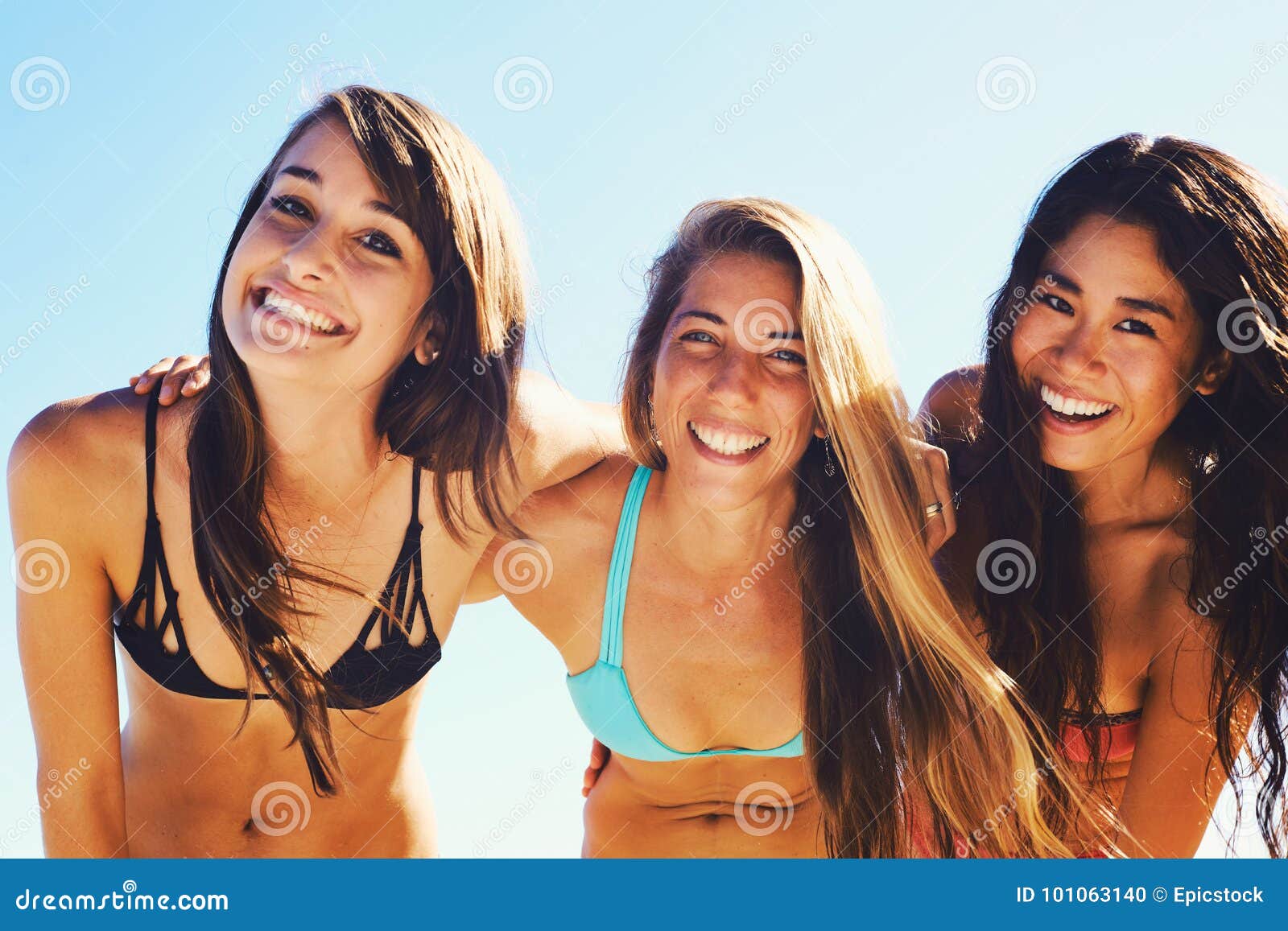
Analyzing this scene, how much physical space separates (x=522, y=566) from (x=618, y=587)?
1.28 feet

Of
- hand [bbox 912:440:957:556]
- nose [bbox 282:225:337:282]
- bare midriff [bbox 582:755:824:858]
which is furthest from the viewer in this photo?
bare midriff [bbox 582:755:824:858]

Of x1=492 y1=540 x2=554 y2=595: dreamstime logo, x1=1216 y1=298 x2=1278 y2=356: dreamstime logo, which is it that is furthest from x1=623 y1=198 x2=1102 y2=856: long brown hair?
x1=1216 y1=298 x2=1278 y2=356: dreamstime logo

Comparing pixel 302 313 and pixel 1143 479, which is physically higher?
pixel 302 313

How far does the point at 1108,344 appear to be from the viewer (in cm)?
464

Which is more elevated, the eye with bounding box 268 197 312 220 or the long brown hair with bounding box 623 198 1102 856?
the eye with bounding box 268 197 312 220

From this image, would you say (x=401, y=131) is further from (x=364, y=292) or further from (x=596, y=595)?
(x=596, y=595)

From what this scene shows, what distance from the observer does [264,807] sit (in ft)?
15.6

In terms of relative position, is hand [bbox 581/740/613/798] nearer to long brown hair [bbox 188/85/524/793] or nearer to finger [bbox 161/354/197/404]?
long brown hair [bbox 188/85/524/793]

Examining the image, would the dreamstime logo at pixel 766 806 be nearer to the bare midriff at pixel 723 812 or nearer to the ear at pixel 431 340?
the bare midriff at pixel 723 812

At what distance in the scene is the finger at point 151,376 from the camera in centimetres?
452

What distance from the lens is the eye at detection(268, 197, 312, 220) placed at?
4395mm
